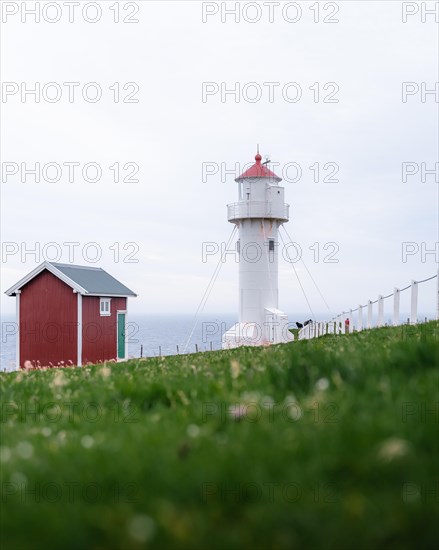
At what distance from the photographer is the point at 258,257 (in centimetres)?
3850

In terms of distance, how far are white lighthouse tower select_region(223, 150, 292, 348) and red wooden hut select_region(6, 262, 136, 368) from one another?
775cm

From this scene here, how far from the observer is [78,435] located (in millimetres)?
4988

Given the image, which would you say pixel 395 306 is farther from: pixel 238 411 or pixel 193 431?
pixel 193 431

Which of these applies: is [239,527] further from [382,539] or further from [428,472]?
[428,472]

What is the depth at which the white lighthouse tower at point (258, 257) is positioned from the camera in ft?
125

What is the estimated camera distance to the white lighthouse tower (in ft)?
125

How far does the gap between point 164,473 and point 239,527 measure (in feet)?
2.14

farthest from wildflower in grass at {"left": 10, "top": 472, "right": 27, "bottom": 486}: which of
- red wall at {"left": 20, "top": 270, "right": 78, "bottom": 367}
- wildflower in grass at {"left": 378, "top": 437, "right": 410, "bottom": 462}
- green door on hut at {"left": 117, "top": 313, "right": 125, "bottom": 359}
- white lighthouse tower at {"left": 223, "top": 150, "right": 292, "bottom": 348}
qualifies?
white lighthouse tower at {"left": 223, "top": 150, "right": 292, "bottom": 348}

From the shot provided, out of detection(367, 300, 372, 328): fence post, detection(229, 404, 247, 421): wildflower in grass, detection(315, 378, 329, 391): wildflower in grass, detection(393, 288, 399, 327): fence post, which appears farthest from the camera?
detection(367, 300, 372, 328): fence post

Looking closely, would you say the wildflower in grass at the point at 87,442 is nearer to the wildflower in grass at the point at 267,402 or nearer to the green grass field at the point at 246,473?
the green grass field at the point at 246,473

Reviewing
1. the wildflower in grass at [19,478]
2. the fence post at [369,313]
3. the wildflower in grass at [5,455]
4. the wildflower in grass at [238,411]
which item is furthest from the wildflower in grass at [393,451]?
the fence post at [369,313]

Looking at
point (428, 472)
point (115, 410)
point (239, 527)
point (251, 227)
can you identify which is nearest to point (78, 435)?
point (115, 410)

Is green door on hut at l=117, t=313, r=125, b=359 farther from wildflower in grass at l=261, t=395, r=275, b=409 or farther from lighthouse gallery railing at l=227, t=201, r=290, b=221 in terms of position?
wildflower in grass at l=261, t=395, r=275, b=409

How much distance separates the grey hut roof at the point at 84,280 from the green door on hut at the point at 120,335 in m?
1.39
